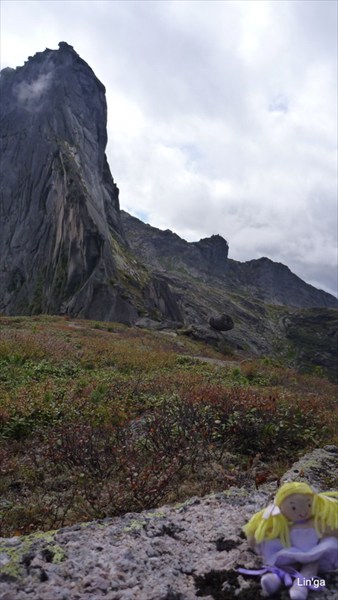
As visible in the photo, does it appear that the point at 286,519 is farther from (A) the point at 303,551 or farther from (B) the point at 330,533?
(B) the point at 330,533

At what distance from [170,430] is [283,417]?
2.84 meters

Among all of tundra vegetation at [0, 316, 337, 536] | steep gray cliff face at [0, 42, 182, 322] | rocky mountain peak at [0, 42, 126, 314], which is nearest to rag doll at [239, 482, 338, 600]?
tundra vegetation at [0, 316, 337, 536]

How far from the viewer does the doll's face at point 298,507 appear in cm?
398

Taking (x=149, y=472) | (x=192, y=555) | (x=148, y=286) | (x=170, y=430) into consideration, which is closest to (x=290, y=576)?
(x=192, y=555)

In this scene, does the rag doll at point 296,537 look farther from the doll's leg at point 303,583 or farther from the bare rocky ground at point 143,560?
the bare rocky ground at point 143,560

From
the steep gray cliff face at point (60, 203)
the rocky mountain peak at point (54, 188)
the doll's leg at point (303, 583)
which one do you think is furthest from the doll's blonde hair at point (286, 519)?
the rocky mountain peak at point (54, 188)

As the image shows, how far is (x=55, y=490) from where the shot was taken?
21.5 feet

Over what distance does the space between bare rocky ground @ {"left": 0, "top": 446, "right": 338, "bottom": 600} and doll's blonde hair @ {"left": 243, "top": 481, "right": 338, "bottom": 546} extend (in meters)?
0.27

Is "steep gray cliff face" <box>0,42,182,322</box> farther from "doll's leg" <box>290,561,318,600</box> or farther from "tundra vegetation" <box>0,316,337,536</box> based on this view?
"doll's leg" <box>290,561,318,600</box>

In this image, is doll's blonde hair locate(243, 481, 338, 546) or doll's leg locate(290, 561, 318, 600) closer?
doll's leg locate(290, 561, 318, 600)

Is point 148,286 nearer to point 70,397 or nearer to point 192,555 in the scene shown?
point 70,397

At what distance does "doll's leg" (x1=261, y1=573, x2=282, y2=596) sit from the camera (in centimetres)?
348

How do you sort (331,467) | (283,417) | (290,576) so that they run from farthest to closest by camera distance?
(283,417)
(331,467)
(290,576)

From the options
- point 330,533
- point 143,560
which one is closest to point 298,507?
point 330,533
